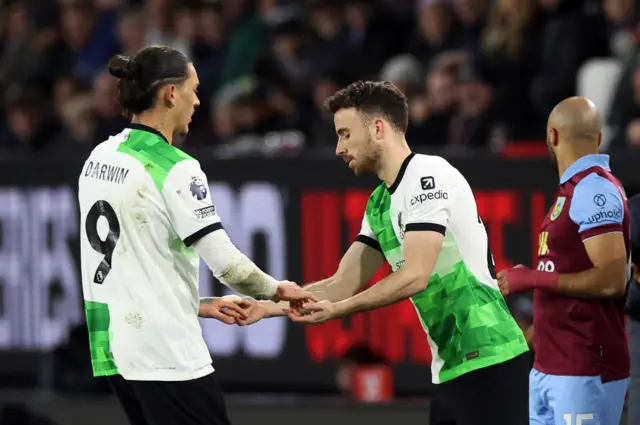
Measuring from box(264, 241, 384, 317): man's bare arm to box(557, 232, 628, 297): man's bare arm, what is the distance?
84cm

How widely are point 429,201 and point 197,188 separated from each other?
0.96 m


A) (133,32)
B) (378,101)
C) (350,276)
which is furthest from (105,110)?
(378,101)

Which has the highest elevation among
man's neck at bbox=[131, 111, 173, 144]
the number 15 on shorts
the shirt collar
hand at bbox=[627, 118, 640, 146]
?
hand at bbox=[627, 118, 640, 146]

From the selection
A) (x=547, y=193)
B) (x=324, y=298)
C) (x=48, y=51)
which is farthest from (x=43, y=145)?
(x=324, y=298)

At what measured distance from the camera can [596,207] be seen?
5.88 meters

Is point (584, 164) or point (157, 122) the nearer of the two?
point (157, 122)

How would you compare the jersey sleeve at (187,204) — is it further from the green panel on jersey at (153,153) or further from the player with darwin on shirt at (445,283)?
the player with darwin on shirt at (445,283)

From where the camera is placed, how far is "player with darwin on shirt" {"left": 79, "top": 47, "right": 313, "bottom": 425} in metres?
5.26

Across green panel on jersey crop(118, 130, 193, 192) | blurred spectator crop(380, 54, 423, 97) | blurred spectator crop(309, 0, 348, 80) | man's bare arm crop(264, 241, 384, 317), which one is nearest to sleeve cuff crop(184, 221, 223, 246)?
green panel on jersey crop(118, 130, 193, 192)

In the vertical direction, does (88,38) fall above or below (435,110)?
above

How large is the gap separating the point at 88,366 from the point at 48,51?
4811 mm

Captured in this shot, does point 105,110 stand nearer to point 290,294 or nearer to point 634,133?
point 634,133

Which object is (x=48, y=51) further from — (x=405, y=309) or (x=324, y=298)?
(x=324, y=298)

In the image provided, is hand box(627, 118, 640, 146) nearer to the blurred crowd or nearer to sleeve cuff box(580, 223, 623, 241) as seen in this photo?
the blurred crowd
